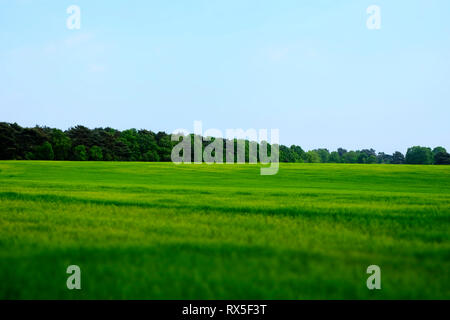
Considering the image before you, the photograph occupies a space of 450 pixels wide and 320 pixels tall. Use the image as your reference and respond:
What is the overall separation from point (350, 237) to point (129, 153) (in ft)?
316

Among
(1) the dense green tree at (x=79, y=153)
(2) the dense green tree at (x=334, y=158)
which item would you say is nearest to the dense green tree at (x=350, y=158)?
(2) the dense green tree at (x=334, y=158)

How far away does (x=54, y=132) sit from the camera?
297ft

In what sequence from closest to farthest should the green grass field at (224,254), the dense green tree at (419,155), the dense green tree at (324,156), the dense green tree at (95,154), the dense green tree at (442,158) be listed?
the green grass field at (224,254) < the dense green tree at (95,154) < the dense green tree at (442,158) < the dense green tree at (419,155) < the dense green tree at (324,156)

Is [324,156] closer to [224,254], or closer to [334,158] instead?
[334,158]

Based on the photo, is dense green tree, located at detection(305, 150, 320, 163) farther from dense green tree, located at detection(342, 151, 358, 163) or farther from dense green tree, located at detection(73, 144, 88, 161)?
dense green tree, located at detection(73, 144, 88, 161)

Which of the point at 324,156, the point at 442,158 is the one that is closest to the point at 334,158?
the point at 324,156

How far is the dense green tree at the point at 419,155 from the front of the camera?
107 m

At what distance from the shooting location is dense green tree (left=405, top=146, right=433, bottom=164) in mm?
106750

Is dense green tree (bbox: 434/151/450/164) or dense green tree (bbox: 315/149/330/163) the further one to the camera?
dense green tree (bbox: 315/149/330/163)

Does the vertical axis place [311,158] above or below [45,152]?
below

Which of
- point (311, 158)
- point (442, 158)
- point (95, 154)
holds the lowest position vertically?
point (442, 158)

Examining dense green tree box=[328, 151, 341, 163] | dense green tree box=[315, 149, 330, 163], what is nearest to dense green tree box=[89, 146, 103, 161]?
dense green tree box=[328, 151, 341, 163]

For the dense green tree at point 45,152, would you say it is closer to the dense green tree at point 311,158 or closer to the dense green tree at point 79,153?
the dense green tree at point 79,153

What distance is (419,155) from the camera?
359ft
